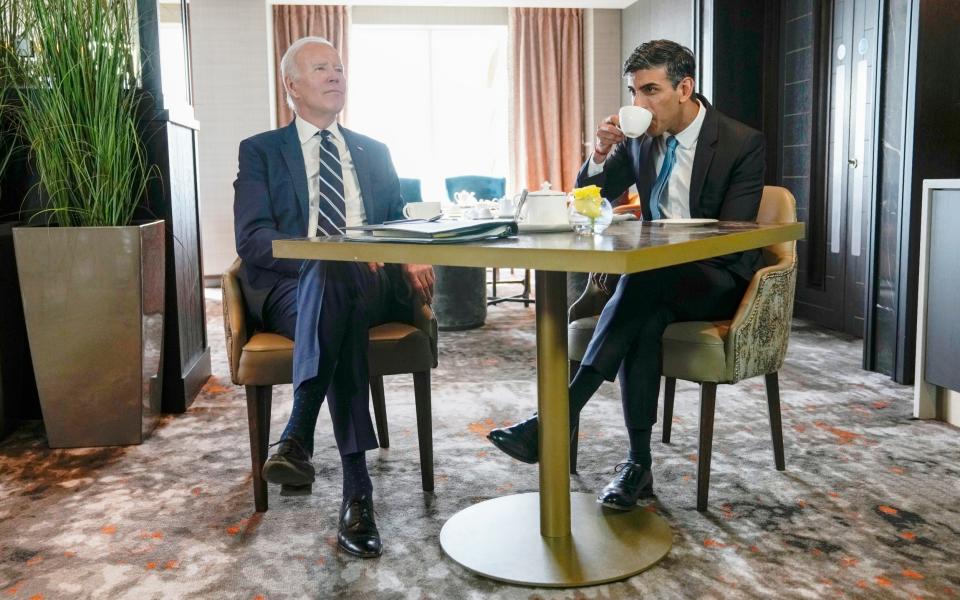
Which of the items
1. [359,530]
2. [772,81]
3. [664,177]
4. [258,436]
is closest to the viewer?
[359,530]

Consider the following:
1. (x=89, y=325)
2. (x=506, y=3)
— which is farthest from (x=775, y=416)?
(x=506, y=3)

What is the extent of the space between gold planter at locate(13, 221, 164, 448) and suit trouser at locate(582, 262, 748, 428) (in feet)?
4.70

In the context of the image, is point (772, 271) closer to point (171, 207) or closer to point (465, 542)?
point (465, 542)

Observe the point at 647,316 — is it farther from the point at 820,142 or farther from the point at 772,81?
the point at 772,81

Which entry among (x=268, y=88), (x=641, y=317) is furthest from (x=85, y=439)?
(x=268, y=88)

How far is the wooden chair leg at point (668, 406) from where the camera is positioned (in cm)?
262

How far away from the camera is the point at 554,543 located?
6.38 ft

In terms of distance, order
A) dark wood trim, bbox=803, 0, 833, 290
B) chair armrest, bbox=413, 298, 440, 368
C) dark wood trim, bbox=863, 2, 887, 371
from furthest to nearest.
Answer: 1. dark wood trim, bbox=803, 0, 833, 290
2. dark wood trim, bbox=863, 2, 887, 371
3. chair armrest, bbox=413, 298, 440, 368

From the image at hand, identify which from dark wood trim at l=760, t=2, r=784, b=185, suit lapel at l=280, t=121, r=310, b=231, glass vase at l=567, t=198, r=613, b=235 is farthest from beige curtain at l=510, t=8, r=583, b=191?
glass vase at l=567, t=198, r=613, b=235

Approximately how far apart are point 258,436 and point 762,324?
124cm

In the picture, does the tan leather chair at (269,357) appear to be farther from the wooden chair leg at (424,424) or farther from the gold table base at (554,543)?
the gold table base at (554,543)

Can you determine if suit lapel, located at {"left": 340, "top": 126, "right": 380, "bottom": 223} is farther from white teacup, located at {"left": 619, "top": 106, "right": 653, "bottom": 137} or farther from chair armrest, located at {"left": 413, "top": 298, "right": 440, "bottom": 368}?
white teacup, located at {"left": 619, "top": 106, "right": 653, "bottom": 137}

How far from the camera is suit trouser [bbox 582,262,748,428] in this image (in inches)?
83.7

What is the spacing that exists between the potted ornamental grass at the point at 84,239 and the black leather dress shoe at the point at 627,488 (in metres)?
1.51
